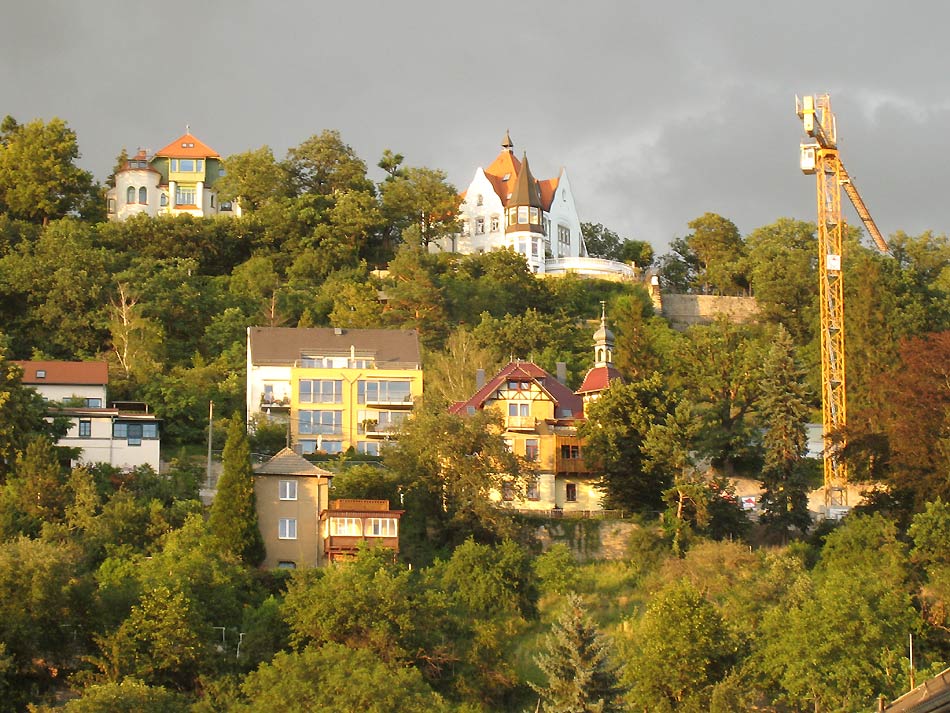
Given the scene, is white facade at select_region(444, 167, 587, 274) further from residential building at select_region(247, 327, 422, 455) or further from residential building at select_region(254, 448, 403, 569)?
residential building at select_region(254, 448, 403, 569)

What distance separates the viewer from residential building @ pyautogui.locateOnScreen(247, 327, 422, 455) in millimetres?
70938

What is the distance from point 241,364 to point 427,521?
19.6 meters

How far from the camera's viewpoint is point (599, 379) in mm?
67062

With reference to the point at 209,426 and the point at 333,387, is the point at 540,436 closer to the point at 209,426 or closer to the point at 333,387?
the point at 333,387

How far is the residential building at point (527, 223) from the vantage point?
96188 millimetres

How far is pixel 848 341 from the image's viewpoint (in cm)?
7662

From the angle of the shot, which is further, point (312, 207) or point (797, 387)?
point (312, 207)

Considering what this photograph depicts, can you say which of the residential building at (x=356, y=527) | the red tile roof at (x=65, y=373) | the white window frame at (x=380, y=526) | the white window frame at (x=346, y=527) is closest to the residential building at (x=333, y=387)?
the red tile roof at (x=65, y=373)

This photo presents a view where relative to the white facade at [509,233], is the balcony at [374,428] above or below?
below

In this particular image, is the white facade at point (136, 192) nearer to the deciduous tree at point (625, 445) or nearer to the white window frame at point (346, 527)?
the deciduous tree at point (625, 445)

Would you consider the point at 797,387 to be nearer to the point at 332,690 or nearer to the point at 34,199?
the point at 332,690

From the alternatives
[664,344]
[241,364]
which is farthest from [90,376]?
[664,344]

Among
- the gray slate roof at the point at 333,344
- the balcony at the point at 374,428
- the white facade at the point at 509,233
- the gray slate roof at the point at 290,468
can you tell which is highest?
the white facade at the point at 509,233

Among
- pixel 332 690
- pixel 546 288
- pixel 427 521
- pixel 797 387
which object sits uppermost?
pixel 546 288
